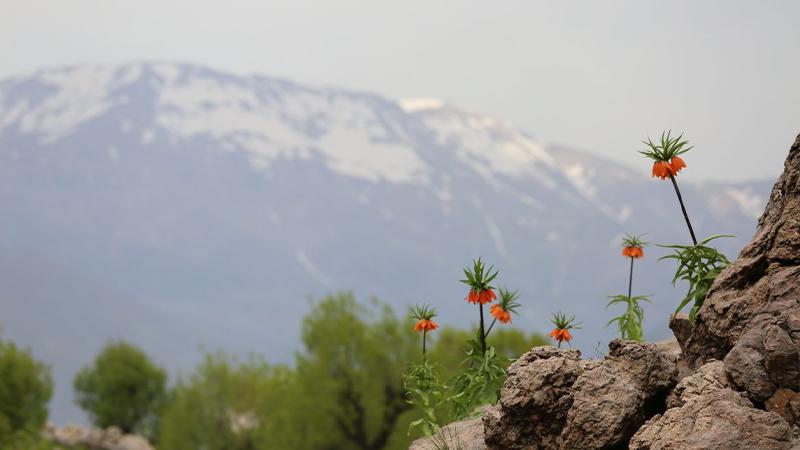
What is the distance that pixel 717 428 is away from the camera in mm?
9750

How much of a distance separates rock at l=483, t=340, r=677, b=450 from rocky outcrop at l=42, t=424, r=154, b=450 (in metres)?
77.3

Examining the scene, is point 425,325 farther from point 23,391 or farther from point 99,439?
point 99,439

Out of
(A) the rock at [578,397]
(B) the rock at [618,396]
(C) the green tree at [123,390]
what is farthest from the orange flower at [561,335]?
(C) the green tree at [123,390]

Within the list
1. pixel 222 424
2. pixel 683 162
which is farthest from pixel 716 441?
pixel 222 424

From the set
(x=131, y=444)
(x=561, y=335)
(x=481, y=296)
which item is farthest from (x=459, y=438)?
(x=131, y=444)

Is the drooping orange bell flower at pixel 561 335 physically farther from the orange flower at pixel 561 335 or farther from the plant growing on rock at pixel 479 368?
the plant growing on rock at pixel 479 368

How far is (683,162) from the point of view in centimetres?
1412

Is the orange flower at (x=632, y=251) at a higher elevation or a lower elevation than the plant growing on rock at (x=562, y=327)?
higher

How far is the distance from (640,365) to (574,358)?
91 cm

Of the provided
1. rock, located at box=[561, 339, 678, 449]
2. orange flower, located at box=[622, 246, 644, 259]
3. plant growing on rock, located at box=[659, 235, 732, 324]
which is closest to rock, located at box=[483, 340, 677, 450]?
rock, located at box=[561, 339, 678, 449]

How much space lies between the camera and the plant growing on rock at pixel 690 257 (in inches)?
520

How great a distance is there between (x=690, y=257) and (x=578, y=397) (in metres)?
3.32

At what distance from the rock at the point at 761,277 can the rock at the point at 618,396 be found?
772 millimetres

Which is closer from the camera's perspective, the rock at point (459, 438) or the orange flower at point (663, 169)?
the rock at point (459, 438)
